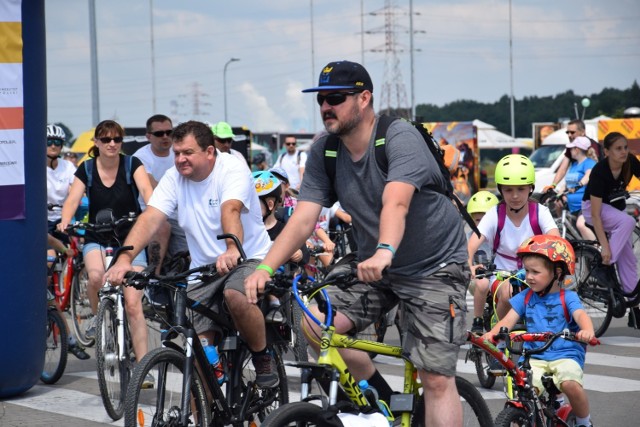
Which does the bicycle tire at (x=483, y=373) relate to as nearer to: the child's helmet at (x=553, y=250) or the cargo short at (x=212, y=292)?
the child's helmet at (x=553, y=250)

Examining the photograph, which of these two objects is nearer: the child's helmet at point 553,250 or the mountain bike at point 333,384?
the mountain bike at point 333,384

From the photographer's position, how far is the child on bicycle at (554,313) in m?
5.90

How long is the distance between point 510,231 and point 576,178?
664 cm

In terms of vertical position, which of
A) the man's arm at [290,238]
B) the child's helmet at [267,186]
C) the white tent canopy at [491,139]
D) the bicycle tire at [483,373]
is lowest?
the bicycle tire at [483,373]

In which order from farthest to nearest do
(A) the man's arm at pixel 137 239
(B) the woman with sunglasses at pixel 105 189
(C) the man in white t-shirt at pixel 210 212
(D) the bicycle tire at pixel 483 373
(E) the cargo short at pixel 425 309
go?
(B) the woman with sunglasses at pixel 105 189 → (D) the bicycle tire at pixel 483 373 → (C) the man in white t-shirt at pixel 210 212 → (A) the man's arm at pixel 137 239 → (E) the cargo short at pixel 425 309

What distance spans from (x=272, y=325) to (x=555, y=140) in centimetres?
2664

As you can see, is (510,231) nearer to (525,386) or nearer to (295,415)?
(525,386)

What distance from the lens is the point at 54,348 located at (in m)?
8.93

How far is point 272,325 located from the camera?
6.65 metres

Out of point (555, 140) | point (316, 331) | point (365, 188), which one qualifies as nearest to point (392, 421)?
point (316, 331)

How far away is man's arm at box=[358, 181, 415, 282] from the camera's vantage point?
4486 millimetres

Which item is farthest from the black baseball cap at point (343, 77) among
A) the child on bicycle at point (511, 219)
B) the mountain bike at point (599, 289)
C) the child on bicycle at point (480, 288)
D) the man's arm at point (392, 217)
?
the mountain bike at point (599, 289)

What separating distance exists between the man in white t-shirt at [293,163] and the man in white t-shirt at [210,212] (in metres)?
13.4

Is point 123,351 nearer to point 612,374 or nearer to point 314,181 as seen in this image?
point 314,181
